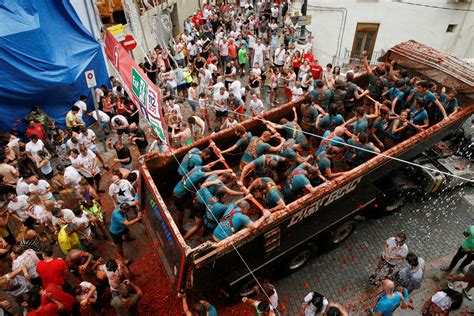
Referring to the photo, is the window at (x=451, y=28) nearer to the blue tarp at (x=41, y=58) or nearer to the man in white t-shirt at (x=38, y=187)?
the blue tarp at (x=41, y=58)

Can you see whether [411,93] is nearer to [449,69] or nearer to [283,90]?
[449,69]

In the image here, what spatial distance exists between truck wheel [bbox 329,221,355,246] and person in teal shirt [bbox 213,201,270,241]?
2238mm

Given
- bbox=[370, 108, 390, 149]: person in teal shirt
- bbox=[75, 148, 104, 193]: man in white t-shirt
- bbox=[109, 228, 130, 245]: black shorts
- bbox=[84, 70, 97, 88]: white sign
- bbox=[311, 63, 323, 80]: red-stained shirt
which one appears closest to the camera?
bbox=[109, 228, 130, 245]: black shorts

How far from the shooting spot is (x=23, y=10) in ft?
31.6

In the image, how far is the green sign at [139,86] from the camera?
5.88 meters

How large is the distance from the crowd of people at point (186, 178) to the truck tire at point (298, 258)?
0.96 m

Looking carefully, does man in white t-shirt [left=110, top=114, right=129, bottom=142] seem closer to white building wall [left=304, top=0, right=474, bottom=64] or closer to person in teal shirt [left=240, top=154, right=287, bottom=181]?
person in teal shirt [left=240, top=154, right=287, bottom=181]

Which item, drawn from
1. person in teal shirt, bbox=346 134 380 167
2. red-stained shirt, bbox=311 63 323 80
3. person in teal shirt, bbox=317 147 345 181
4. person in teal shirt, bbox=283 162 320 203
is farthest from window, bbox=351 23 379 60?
person in teal shirt, bbox=283 162 320 203

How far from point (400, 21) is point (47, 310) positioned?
1471cm

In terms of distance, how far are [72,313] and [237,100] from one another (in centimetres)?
695

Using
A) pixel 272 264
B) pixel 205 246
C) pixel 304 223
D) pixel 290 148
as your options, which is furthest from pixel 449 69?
pixel 205 246

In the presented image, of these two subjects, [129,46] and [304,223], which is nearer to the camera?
[304,223]

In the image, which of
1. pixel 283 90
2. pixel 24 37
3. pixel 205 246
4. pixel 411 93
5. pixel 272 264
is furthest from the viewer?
pixel 283 90

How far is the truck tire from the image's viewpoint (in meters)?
6.16
